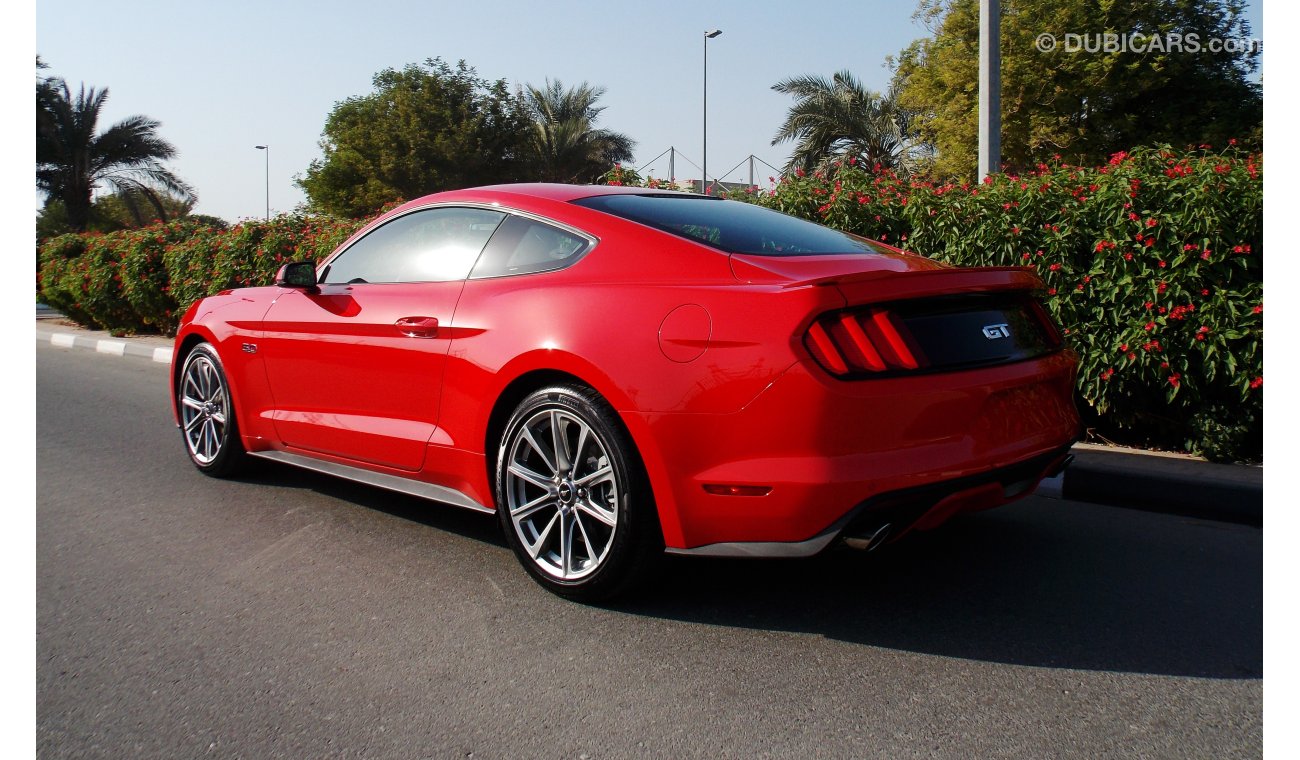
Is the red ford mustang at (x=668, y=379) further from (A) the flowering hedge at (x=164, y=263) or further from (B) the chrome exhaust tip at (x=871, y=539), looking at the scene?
(A) the flowering hedge at (x=164, y=263)

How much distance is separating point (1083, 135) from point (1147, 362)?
22.4 m

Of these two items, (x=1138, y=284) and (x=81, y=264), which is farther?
(x=81, y=264)

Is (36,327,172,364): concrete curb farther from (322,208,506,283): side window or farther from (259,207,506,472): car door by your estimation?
(322,208,506,283): side window

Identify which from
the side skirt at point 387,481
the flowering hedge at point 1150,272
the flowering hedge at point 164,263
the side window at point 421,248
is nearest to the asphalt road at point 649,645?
the side skirt at point 387,481

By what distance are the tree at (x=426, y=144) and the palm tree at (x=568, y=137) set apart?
70cm

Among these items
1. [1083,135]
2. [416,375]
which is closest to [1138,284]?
[416,375]

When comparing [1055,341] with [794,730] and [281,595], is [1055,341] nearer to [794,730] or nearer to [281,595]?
[794,730]

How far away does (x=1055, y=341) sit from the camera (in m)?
3.83

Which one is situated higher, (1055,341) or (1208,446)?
(1055,341)

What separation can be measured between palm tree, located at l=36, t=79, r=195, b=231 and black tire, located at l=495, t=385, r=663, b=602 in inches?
1124

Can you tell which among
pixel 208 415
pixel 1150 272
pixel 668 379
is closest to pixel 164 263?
pixel 208 415

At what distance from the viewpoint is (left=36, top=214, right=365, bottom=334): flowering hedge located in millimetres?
12164

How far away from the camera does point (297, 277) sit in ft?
16.1

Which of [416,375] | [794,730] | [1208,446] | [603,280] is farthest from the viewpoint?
[1208,446]
